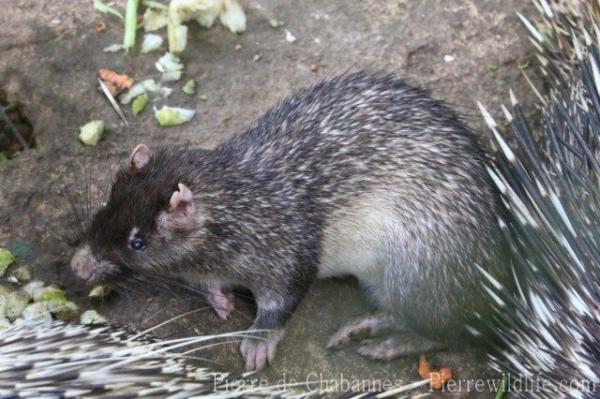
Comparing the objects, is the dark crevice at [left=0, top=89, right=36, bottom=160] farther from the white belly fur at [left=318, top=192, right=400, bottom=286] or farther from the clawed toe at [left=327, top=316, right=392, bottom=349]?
the clawed toe at [left=327, top=316, right=392, bottom=349]

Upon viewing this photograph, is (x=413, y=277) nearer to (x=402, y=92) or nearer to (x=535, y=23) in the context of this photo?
(x=402, y=92)

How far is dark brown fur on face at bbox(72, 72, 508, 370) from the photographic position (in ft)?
10.4

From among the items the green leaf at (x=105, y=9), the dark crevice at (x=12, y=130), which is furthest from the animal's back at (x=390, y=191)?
the green leaf at (x=105, y=9)

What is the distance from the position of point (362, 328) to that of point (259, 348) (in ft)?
1.45

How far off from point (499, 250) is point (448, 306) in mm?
289

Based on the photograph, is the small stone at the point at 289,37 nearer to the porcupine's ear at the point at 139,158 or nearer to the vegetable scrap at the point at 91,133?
the vegetable scrap at the point at 91,133

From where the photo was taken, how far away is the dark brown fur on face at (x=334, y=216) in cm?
317

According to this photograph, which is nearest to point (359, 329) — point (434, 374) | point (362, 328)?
A: point (362, 328)

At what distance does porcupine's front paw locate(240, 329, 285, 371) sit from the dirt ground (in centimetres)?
5

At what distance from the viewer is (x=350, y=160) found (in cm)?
335

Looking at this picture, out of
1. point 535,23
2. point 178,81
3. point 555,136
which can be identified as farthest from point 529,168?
point 178,81

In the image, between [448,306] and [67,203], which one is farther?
[67,203]

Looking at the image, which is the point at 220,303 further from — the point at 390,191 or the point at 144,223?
the point at 390,191

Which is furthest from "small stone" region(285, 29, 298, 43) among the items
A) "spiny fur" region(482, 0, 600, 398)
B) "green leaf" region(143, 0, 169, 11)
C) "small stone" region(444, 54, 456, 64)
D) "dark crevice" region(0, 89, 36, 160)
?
"spiny fur" region(482, 0, 600, 398)
